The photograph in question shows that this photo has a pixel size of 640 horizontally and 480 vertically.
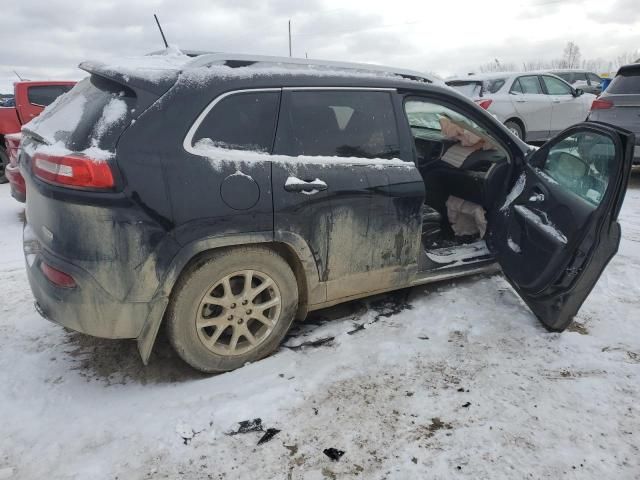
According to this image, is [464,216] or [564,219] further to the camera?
[464,216]

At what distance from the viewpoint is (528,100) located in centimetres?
924

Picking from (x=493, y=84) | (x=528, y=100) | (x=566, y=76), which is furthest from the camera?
(x=566, y=76)

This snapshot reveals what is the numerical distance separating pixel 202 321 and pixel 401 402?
119cm

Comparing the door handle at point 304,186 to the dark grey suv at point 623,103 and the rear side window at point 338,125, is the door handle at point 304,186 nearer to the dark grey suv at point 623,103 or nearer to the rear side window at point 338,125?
the rear side window at point 338,125

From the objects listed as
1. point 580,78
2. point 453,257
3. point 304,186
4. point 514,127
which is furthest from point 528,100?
point 304,186

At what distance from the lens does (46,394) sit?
2.62 metres

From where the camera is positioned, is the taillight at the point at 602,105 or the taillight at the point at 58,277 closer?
the taillight at the point at 58,277

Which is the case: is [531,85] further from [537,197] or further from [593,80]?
[537,197]

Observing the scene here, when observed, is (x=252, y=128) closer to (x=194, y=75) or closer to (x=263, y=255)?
(x=194, y=75)

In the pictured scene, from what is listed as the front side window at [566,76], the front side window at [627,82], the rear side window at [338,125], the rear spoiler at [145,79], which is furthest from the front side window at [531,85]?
the rear spoiler at [145,79]

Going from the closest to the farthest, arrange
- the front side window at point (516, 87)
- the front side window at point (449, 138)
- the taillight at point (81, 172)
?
1. the taillight at point (81, 172)
2. the front side window at point (449, 138)
3. the front side window at point (516, 87)

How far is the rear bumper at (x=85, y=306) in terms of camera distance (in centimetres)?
235

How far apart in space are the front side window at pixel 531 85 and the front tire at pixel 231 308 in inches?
329

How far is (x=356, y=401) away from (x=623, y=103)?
21.8ft
